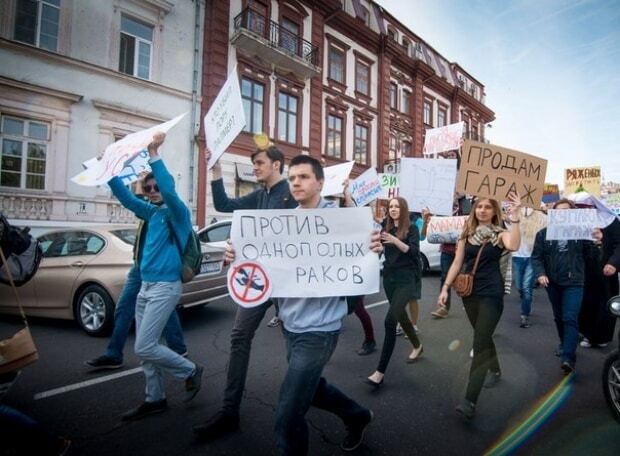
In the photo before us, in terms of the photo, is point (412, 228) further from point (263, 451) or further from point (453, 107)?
point (453, 107)

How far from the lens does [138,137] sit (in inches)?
116

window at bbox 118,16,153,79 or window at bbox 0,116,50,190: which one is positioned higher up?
window at bbox 118,16,153,79

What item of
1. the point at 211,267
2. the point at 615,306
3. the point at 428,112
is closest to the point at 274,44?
the point at 211,267

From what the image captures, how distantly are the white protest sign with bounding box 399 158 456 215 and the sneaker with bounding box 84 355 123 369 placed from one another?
12.7ft

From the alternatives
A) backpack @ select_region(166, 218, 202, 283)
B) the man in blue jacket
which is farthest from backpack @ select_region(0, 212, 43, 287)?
backpack @ select_region(166, 218, 202, 283)

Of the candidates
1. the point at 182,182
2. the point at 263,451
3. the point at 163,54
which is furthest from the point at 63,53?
the point at 263,451

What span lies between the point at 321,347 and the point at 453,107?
106 feet

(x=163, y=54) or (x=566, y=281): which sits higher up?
(x=163, y=54)

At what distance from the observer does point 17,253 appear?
8.18 ft

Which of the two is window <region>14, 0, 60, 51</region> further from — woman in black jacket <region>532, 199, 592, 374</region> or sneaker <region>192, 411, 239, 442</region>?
woman in black jacket <region>532, 199, 592, 374</region>

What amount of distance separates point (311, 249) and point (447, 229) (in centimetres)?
505

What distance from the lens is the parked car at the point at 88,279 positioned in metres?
4.82

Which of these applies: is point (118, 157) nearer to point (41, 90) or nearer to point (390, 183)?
point (390, 183)

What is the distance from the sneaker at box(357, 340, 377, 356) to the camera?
14.0 ft
